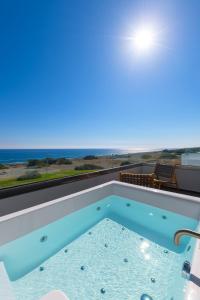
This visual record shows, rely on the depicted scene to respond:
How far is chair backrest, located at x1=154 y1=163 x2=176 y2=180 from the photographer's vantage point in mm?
4289

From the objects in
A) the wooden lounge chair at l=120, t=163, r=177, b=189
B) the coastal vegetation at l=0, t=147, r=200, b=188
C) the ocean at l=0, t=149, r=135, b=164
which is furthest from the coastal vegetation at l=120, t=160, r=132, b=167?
the wooden lounge chair at l=120, t=163, r=177, b=189

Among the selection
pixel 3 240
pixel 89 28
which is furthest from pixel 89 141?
pixel 3 240

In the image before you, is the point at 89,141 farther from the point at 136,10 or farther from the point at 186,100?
the point at 136,10

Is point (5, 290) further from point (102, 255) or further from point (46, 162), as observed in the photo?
point (46, 162)

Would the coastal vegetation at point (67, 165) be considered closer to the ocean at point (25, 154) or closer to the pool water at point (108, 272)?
the ocean at point (25, 154)

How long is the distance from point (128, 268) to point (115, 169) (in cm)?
335

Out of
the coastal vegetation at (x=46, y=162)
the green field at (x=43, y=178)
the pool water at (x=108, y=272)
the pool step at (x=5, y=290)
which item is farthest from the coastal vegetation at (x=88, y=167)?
the pool step at (x=5, y=290)

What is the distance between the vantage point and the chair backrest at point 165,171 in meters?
4.29

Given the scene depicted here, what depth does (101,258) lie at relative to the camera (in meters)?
1.92

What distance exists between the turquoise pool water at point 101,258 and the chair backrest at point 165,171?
1.87m

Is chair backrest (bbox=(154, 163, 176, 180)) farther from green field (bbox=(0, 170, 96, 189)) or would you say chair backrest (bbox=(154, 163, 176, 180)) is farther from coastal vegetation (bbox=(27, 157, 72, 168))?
coastal vegetation (bbox=(27, 157, 72, 168))

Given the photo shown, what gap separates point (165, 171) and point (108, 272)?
3.36m

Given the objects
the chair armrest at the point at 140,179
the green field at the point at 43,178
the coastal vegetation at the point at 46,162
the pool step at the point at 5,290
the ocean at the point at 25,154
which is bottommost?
the pool step at the point at 5,290

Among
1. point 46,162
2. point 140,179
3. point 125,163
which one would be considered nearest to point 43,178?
point 46,162
